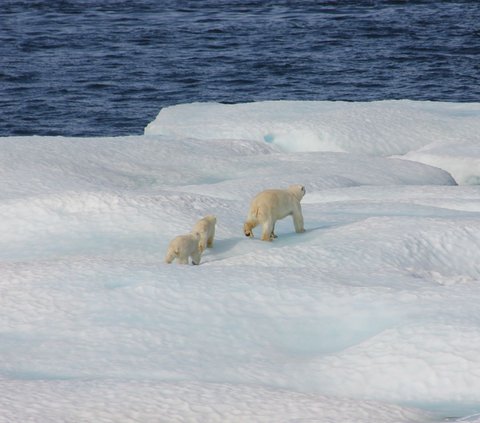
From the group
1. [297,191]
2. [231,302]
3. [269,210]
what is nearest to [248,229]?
[269,210]

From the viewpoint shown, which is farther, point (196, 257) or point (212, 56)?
point (212, 56)

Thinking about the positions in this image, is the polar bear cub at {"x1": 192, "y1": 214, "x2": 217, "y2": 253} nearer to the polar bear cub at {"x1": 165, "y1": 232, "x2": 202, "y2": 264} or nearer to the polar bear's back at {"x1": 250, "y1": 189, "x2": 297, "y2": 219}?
the polar bear cub at {"x1": 165, "y1": 232, "x2": 202, "y2": 264}

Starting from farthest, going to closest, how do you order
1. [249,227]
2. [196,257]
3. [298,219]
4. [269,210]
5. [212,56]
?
[212,56] < [298,219] < [249,227] < [269,210] < [196,257]

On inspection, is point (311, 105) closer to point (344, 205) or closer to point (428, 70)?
point (344, 205)

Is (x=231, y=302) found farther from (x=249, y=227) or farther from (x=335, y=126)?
Result: (x=335, y=126)

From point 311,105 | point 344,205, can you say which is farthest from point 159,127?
point 344,205

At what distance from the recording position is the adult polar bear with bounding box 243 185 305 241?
891 cm

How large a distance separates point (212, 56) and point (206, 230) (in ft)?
67.6

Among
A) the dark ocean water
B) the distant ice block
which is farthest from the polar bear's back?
the dark ocean water

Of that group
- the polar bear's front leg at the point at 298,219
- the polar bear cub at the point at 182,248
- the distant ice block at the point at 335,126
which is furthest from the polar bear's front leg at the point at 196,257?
the distant ice block at the point at 335,126

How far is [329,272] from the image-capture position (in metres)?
8.23

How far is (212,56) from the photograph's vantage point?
95.2 feet

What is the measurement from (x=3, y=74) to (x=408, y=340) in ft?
72.0

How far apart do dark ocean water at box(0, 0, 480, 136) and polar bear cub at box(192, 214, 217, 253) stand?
13638mm
